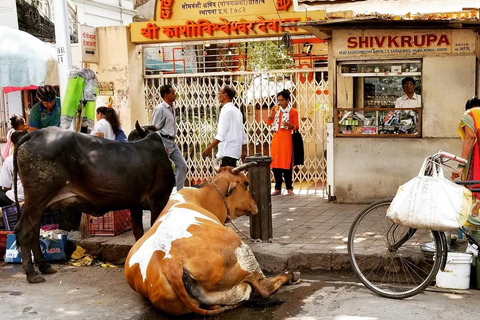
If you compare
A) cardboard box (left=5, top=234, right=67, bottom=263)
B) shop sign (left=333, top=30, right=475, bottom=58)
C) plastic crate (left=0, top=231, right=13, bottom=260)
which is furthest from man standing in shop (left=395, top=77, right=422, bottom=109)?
plastic crate (left=0, top=231, right=13, bottom=260)

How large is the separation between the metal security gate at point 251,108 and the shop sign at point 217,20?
72cm

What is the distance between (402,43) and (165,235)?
18.2 feet

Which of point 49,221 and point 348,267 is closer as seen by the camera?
point 348,267

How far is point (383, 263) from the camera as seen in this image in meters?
5.91

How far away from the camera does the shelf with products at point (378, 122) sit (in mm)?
8969

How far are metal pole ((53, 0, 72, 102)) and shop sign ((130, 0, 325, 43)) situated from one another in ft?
8.78

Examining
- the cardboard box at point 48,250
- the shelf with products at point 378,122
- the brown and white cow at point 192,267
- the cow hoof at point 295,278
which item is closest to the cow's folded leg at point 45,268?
the cardboard box at point 48,250

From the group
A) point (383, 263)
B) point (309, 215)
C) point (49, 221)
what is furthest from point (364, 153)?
point (49, 221)

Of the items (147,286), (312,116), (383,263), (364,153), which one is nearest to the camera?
(147,286)

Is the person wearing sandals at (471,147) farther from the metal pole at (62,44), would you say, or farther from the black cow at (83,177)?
the metal pole at (62,44)

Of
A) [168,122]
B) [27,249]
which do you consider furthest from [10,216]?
[168,122]

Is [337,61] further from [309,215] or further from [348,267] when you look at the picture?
[348,267]

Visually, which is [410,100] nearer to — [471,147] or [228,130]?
[228,130]

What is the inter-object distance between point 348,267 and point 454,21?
3939 millimetres
